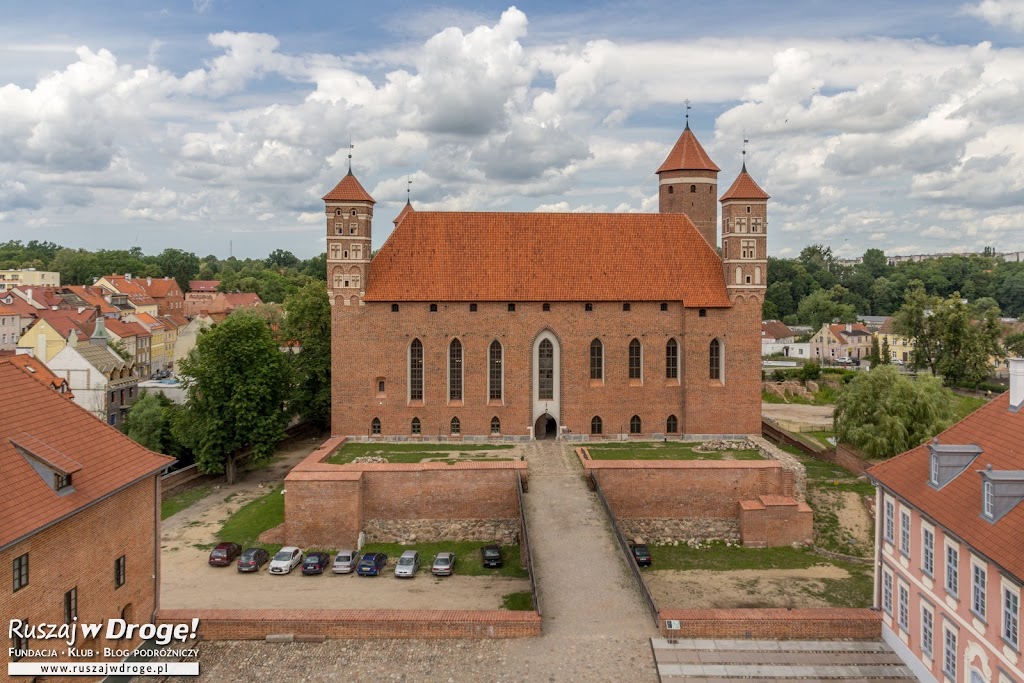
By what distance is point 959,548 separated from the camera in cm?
1595

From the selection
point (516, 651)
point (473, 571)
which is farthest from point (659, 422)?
point (516, 651)

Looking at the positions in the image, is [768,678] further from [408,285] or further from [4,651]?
[408,285]

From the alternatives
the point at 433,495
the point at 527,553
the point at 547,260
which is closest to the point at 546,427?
the point at 547,260

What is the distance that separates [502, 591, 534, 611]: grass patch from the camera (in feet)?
73.6

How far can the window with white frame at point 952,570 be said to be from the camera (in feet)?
52.5

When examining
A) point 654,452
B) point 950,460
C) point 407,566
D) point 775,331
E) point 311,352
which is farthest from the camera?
point 775,331

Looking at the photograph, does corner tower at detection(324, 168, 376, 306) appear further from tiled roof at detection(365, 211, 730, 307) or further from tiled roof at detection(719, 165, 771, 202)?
tiled roof at detection(719, 165, 771, 202)

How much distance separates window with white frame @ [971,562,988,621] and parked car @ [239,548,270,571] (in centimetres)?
2158

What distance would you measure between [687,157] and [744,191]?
15.6ft

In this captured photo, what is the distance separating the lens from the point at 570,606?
19.6 metres

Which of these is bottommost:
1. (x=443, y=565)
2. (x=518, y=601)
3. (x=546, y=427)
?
(x=518, y=601)

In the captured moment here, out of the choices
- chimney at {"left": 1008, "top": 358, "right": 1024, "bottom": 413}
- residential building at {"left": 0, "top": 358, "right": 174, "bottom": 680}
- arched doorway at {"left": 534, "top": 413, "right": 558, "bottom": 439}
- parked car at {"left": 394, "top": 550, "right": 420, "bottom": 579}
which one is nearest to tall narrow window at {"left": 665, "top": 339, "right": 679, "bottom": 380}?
arched doorway at {"left": 534, "top": 413, "right": 558, "bottom": 439}

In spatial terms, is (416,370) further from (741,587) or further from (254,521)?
(741,587)

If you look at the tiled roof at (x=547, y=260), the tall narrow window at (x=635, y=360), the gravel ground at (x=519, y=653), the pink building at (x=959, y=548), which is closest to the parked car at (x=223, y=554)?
the gravel ground at (x=519, y=653)
